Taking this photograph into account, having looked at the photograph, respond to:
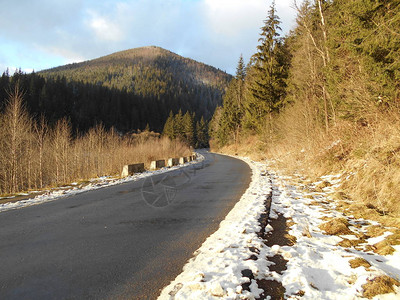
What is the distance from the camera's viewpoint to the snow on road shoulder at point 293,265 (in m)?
2.35

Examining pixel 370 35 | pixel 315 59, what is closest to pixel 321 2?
pixel 315 59

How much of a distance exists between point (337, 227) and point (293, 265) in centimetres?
174

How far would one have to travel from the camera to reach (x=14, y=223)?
478cm

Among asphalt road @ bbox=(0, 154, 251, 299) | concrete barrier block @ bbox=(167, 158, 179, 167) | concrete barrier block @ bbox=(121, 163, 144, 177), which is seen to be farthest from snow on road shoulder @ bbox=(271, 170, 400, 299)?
concrete barrier block @ bbox=(167, 158, 179, 167)

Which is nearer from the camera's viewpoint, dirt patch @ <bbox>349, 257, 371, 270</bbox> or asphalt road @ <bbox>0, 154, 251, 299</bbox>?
asphalt road @ <bbox>0, 154, 251, 299</bbox>

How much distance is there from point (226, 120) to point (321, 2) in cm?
3994

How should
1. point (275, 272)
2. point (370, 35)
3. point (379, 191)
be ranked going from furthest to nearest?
1. point (370, 35)
2. point (379, 191)
3. point (275, 272)

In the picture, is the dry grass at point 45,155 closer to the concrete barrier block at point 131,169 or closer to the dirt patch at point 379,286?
the concrete barrier block at point 131,169

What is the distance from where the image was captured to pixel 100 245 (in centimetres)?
362

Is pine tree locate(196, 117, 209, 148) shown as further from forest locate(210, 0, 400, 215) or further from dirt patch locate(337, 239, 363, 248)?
dirt patch locate(337, 239, 363, 248)

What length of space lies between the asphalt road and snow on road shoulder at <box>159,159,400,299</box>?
322mm

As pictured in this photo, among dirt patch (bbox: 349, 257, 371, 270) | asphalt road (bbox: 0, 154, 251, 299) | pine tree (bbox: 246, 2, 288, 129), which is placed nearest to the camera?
asphalt road (bbox: 0, 154, 251, 299)

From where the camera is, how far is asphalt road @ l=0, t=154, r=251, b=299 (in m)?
2.53

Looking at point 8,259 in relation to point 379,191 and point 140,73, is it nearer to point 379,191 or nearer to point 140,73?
point 379,191
